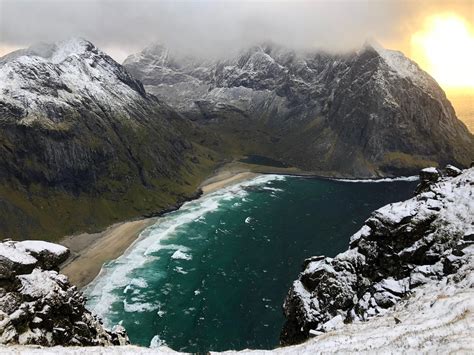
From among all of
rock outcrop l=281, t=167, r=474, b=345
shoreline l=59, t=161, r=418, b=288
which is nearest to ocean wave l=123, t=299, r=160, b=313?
shoreline l=59, t=161, r=418, b=288

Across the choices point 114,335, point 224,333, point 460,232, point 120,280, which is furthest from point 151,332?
point 460,232

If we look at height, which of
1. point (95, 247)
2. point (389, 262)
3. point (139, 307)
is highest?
point (389, 262)

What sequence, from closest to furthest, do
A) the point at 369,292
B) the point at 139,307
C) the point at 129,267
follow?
the point at 369,292 → the point at 139,307 → the point at 129,267

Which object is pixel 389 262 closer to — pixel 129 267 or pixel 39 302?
pixel 39 302

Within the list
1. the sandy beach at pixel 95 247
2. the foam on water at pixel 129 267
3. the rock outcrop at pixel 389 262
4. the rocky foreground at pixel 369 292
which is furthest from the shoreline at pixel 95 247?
the rock outcrop at pixel 389 262

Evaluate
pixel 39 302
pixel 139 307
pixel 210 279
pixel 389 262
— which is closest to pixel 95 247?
pixel 210 279

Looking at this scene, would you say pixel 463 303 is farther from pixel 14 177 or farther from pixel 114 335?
pixel 14 177
